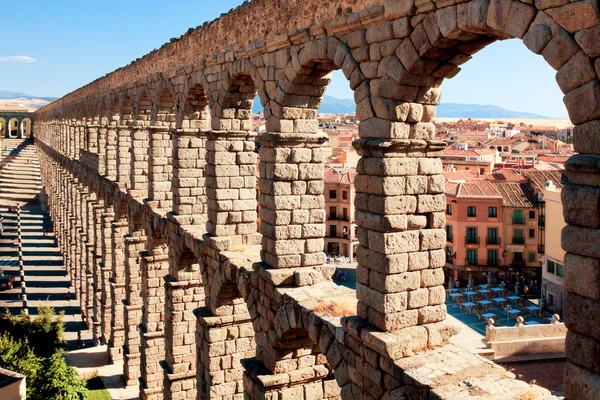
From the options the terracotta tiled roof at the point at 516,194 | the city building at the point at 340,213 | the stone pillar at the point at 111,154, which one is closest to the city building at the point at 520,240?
the terracotta tiled roof at the point at 516,194

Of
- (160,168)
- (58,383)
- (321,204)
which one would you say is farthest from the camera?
(160,168)

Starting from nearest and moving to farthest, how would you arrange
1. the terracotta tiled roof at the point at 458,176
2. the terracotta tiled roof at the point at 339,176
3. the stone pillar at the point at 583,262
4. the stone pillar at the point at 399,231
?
the stone pillar at the point at 583,262, the stone pillar at the point at 399,231, the terracotta tiled roof at the point at 458,176, the terracotta tiled roof at the point at 339,176

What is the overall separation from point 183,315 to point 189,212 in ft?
7.70

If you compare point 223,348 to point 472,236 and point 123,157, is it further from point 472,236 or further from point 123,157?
point 472,236

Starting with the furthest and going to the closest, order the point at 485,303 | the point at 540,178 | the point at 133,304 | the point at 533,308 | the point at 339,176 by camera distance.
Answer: the point at 339,176 < the point at 540,178 < the point at 485,303 < the point at 533,308 < the point at 133,304

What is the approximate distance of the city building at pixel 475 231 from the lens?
34.2 meters

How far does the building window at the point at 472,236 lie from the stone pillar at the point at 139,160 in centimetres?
2075

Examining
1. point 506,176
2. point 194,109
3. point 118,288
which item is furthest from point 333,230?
point 194,109

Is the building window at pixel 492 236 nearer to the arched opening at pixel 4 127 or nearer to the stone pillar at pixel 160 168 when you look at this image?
the stone pillar at pixel 160 168

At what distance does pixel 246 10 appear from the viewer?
1105 cm

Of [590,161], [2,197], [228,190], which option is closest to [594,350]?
[590,161]

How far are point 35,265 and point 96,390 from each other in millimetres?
21690

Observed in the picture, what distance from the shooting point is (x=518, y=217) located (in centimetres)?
3394

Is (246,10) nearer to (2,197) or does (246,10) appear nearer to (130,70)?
(130,70)
